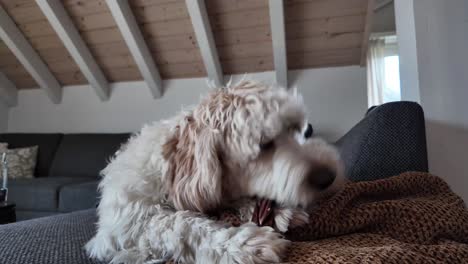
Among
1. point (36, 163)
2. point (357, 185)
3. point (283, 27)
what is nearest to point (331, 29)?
point (283, 27)

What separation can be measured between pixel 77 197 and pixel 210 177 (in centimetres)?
274

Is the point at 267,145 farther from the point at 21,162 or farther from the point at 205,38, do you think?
the point at 21,162

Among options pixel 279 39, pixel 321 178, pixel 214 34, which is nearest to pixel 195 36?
pixel 214 34

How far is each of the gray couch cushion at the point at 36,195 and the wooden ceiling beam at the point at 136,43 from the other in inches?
57.9

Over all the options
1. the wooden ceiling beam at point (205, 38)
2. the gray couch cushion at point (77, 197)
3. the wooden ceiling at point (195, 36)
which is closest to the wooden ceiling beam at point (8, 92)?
the wooden ceiling at point (195, 36)

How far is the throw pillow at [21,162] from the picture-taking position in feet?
12.7

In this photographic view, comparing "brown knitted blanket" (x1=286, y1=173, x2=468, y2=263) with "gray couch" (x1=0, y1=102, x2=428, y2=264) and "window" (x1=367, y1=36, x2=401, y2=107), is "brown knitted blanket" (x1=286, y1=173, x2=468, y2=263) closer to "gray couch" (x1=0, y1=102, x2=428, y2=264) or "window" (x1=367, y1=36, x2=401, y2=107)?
"gray couch" (x1=0, y1=102, x2=428, y2=264)

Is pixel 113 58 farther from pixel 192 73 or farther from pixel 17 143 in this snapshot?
pixel 17 143

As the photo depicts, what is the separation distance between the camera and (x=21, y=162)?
394 cm

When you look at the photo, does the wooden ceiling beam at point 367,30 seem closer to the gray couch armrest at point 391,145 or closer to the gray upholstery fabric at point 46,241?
the gray couch armrest at point 391,145

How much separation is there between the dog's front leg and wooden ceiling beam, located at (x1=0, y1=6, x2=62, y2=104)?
4196 millimetres

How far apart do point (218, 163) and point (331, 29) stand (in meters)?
2.91

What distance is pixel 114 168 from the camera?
93 centimetres

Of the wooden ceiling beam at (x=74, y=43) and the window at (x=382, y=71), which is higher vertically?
the wooden ceiling beam at (x=74, y=43)
